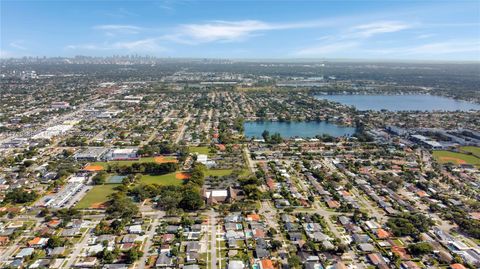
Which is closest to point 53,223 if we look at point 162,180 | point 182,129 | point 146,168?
point 162,180

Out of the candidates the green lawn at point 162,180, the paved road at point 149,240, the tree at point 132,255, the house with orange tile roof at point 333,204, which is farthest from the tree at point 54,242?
the house with orange tile roof at point 333,204

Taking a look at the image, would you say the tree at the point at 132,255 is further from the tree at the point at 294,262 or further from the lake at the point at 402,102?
the lake at the point at 402,102

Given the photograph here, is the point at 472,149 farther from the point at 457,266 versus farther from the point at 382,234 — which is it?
the point at 457,266

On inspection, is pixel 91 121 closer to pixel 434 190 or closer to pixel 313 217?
pixel 313 217

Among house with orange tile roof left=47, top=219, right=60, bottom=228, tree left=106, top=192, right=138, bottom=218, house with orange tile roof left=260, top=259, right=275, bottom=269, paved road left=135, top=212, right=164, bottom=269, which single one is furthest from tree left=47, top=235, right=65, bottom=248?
house with orange tile roof left=260, top=259, right=275, bottom=269

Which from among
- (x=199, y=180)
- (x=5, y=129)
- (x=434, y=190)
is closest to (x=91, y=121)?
(x=5, y=129)

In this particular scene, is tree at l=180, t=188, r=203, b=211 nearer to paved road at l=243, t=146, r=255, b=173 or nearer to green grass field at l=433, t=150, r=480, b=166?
paved road at l=243, t=146, r=255, b=173
